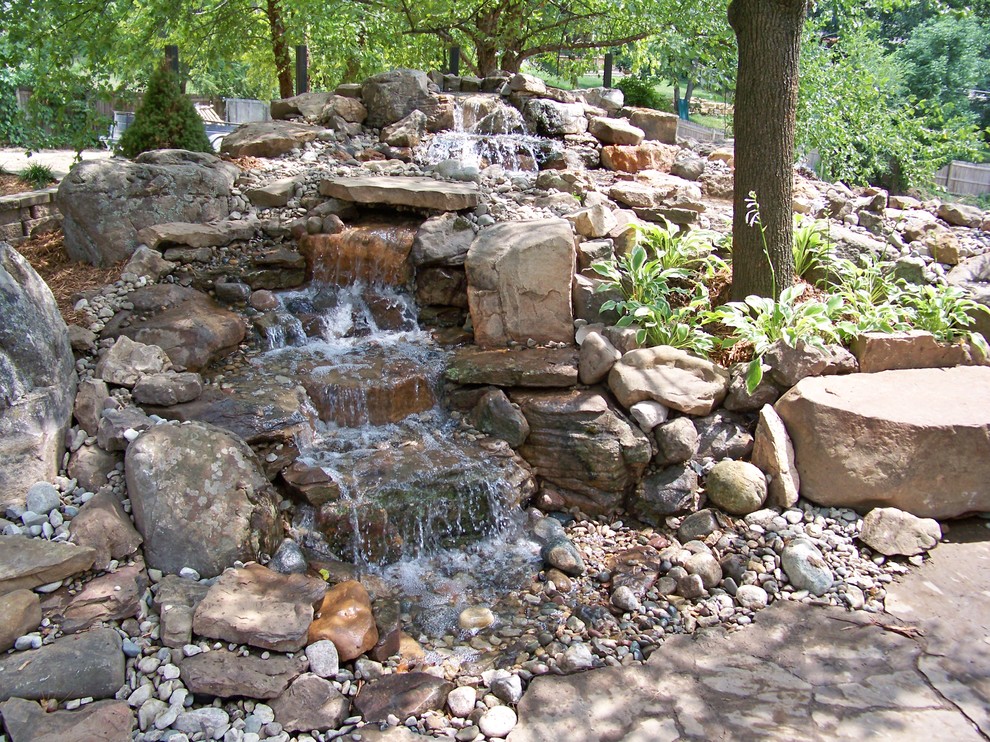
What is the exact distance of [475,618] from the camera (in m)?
3.80

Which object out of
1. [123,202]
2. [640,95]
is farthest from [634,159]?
[123,202]

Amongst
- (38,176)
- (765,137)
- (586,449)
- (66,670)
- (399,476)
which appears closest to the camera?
(66,670)

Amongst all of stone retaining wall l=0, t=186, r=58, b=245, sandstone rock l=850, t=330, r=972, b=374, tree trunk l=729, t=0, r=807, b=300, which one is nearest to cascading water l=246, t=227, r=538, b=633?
tree trunk l=729, t=0, r=807, b=300

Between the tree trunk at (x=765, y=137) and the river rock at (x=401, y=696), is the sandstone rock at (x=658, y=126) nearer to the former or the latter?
the tree trunk at (x=765, y=137)

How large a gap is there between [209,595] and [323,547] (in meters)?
0.96

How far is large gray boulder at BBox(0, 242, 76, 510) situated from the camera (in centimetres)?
362

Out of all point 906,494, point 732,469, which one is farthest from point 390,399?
point 906,494

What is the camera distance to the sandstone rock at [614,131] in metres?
8.74

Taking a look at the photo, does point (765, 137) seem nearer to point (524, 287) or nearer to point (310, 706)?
point (524, 287)

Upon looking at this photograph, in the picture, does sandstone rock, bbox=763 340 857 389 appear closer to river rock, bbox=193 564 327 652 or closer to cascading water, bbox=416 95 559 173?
river rock, bbox=193 564 327 652

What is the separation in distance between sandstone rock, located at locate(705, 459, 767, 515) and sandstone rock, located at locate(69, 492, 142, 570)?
3179mm

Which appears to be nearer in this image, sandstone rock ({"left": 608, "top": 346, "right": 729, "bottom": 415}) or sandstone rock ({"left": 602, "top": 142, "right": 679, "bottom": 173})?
sandstone rock ({"left": 608, "top": 346, "right": 729, "bottom": 415})

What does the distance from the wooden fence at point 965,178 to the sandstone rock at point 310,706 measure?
16.1 metres

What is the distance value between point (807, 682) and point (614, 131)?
696cm
